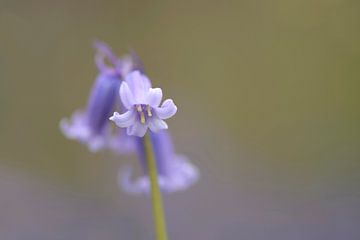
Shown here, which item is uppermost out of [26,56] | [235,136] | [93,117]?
[26,56]

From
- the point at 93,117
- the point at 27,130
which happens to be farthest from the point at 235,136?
the point at 93,117

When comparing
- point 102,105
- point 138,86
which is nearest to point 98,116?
point 102,105

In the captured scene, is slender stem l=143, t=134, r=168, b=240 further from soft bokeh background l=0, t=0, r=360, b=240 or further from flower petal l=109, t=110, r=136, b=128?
soft bokeh background l=0, t=0, r=360, b=240

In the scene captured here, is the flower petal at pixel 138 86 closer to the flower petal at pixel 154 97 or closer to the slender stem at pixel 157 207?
the flower petal at pixel 154 97

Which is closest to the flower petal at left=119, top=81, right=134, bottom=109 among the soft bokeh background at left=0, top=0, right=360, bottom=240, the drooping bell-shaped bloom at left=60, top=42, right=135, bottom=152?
the drooping bell-shaped bloom at left=60, top=42, right=135, bottom=152

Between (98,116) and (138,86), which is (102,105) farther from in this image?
(138,86)

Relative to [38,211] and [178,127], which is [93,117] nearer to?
[38,211]

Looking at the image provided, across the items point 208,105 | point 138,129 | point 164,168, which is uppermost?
point 208,105
